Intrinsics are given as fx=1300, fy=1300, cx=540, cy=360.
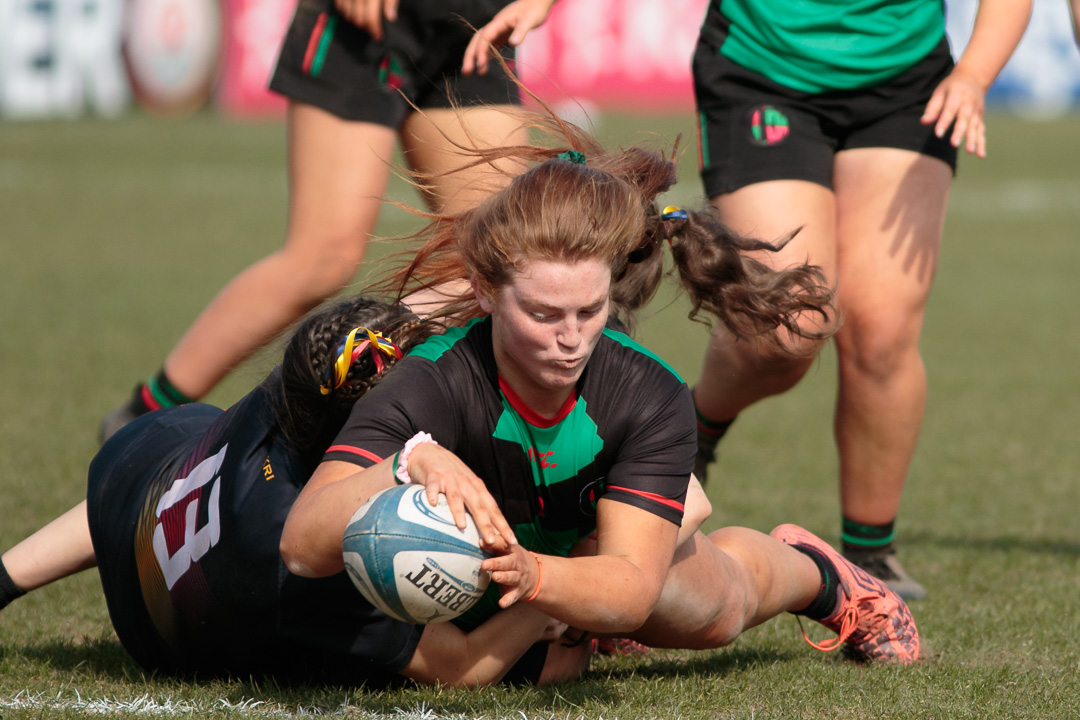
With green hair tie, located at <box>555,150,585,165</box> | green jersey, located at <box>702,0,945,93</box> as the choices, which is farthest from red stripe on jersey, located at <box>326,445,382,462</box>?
green jersey, located at <box>702,0,945,93</box>

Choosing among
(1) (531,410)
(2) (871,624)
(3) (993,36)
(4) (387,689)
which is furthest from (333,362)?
(3) (993,36)

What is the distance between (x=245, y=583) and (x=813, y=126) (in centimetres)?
220

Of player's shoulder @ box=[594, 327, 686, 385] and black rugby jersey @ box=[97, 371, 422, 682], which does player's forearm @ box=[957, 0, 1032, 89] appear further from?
black rugby jersey @ box=[97, 371, 422, 682]

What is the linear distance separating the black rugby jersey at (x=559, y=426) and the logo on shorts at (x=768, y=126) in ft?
4.49

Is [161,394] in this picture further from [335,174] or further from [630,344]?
[630,344]

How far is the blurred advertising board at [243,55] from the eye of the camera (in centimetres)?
2105

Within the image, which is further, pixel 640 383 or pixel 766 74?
pixel 766 74

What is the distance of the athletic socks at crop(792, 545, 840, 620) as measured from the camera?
323 cm

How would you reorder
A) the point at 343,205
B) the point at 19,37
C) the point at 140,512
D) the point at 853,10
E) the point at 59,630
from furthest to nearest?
1. the point at 19,37
2. the point at 343,205
3. the point at 853,10
4. the point at 59,630
5. the point at 140,512

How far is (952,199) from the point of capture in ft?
51.8

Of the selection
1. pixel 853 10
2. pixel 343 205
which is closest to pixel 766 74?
pixel 853 10

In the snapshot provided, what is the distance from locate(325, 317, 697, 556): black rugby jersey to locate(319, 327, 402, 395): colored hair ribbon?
0.05m

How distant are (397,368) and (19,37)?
20.4 metres

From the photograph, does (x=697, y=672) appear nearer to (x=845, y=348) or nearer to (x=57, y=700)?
(x=845, y=348)
